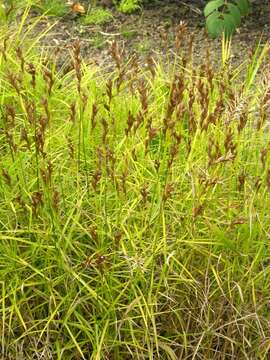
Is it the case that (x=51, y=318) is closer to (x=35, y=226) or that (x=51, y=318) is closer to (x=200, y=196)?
(x=35, y=226)

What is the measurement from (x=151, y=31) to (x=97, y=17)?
1.12 feet

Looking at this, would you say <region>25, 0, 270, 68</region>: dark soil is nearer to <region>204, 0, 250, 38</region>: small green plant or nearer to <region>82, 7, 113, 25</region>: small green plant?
<region>82, 7, 113, 25</region>: small green plant

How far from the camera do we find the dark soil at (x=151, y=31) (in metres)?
4.59

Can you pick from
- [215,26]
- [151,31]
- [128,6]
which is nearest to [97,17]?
[128,6]

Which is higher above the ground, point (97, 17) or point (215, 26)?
point (215, 26)

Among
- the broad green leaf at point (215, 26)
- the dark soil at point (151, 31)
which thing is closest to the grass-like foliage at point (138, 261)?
the broad green leaf at point (215, 26)

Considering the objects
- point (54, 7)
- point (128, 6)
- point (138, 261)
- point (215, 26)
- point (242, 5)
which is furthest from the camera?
point (128, 6)

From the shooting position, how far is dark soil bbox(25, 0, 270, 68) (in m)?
4.59

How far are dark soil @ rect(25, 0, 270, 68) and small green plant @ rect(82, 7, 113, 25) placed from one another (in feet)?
0.09

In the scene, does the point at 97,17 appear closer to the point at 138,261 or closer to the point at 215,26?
the point at 215,26

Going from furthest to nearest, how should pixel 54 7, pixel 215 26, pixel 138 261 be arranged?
pixel 54 7
pixel 215 26
pixel 138 261

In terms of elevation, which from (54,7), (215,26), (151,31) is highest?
(215,26)

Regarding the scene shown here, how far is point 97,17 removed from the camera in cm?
485

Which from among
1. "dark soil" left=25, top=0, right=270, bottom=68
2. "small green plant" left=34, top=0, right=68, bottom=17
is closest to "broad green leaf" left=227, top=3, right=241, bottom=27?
"dark soil" left=25, top=0, right=270, bottom=68
